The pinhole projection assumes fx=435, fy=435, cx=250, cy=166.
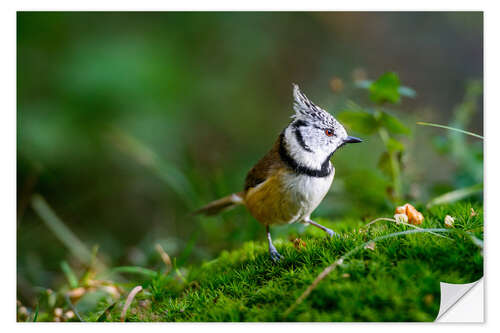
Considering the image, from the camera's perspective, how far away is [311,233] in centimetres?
270

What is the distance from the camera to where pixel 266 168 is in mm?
2512

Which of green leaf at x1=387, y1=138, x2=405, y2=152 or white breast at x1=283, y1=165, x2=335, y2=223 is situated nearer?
white breast at x1=283, y1=165, x2=335, y2=223

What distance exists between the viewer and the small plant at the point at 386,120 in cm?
261

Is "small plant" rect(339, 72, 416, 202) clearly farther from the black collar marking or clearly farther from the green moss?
the green moss

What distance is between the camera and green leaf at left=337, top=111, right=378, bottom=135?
9.05ft

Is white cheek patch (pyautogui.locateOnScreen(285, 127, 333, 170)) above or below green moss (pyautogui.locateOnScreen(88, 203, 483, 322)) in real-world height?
above

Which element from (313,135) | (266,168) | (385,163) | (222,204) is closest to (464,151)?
(385,163)

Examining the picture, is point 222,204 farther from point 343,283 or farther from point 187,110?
point 187,110

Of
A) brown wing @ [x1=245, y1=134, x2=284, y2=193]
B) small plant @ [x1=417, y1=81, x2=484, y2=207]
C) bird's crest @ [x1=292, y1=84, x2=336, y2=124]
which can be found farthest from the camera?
small plant @ [x1=417, y1=81, x2=484, y2=207]

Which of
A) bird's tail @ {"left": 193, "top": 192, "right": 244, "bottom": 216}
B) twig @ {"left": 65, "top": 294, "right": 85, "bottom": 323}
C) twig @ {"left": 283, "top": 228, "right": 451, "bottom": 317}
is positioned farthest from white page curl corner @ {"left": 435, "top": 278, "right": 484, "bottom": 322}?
twig @ {"left": 65, "top": 294, "right": 85, "bottom": 323}

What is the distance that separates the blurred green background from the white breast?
949 millimetres

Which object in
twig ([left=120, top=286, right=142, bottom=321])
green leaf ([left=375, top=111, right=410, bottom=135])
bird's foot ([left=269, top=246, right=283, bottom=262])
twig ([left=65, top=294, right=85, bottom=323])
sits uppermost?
green leaf ([left=375, top=111, right=410, bottom=135])

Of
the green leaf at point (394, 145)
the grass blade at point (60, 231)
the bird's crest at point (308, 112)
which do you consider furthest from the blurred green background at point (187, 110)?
the bird's crest at point (308, 112)
